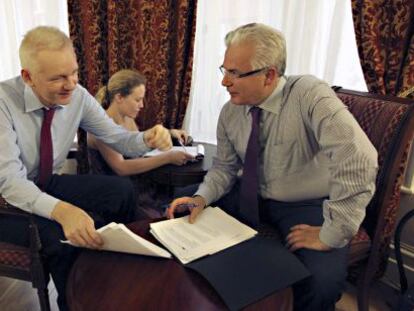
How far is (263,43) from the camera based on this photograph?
1292 millimetres

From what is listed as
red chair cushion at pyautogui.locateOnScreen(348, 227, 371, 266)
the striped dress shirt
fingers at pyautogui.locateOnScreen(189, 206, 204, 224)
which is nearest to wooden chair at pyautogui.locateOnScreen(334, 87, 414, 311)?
red chair cushion at pyautogui.locateOnScreen(348, 227, 371, 266)

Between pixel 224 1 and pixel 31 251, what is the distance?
1.67 metres

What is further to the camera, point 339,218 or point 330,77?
point 330,77

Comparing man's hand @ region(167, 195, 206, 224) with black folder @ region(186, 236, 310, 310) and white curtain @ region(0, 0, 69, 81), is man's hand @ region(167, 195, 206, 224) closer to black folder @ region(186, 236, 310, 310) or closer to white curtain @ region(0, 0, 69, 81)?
black folder @ region(186, 236, 310, 310)

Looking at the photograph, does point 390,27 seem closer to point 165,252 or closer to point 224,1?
point 224,1

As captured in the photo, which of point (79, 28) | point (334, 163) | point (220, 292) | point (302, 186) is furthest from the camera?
point (79, 28)

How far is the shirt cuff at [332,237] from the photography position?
1.17m

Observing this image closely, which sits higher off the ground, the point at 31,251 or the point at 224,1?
the point at 224,1

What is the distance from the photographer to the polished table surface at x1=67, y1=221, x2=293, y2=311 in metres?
0.94

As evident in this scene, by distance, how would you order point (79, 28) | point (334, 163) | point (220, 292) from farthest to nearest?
point (79, 28) < point (334, 163) < point (220, 292)

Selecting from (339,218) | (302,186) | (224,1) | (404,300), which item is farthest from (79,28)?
(404,300)

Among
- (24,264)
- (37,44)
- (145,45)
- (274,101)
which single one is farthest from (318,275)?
(145,45)

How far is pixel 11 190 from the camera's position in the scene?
1335 mm

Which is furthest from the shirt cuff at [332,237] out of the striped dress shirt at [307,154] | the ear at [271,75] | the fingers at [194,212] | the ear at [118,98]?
the ear at [118,98]
